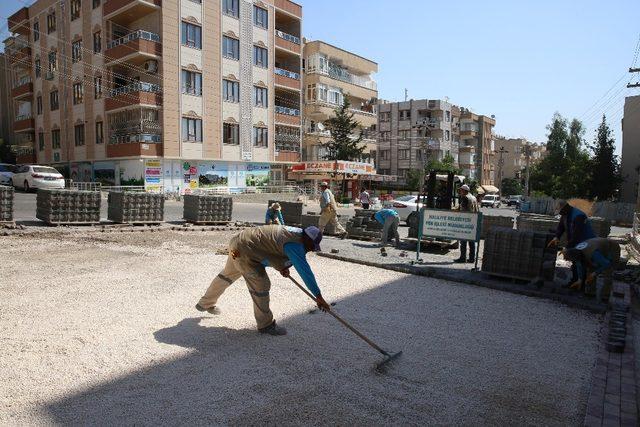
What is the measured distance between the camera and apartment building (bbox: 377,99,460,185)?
62.7 metres

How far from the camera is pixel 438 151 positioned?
212 feet

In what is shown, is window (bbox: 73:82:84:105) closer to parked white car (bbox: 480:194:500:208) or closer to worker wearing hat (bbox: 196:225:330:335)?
worker wearing hat (bbox: 196:225:330:335)

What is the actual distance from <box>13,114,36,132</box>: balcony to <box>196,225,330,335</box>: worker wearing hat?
48027 millimetres

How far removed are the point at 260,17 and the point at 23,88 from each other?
84.6ft

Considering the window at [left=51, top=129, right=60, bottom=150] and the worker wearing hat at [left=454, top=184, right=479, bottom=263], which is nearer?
the worker wearing hat at [left=454, top=184, right=479, bottom=263]

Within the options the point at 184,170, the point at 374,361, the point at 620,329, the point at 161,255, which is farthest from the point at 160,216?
the point at 184,170

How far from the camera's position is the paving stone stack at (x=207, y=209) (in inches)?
621

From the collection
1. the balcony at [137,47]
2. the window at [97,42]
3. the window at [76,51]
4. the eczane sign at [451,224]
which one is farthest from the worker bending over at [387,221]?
the window at [76,51]

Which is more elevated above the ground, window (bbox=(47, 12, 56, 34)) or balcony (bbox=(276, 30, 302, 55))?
window (bbox=(47, 12, 56, 34))

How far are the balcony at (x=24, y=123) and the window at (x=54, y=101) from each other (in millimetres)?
4398

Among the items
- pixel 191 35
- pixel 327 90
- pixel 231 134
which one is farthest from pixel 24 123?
pixel 327 90

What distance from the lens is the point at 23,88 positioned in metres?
44.2

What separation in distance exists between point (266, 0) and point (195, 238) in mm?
32103

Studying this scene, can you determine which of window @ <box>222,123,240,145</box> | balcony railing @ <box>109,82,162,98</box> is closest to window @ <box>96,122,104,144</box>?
balcony railing @ <box>109,82,162,98</box>
